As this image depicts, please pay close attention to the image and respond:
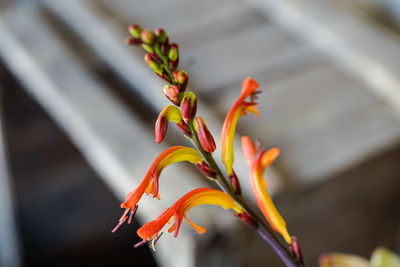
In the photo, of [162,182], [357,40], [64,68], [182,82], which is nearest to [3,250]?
[64,68]

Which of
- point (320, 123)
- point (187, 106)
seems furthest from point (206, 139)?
point (320, 123)

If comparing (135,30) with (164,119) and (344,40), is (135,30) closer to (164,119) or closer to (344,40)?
(164,119)

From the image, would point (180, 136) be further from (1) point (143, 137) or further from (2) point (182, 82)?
(2) point (182, 82)

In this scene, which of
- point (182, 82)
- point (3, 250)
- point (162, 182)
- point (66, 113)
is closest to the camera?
point (182, 82)

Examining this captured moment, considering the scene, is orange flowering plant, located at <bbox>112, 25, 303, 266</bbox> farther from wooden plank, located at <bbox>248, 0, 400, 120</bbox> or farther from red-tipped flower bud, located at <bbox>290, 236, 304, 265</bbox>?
wooden plank, located at <bbox>248, 0, 400, 120</bbox>

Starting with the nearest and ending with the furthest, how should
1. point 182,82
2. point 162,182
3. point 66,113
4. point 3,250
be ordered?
point 182,82
point 162,182
point 66,113
point 3,250
